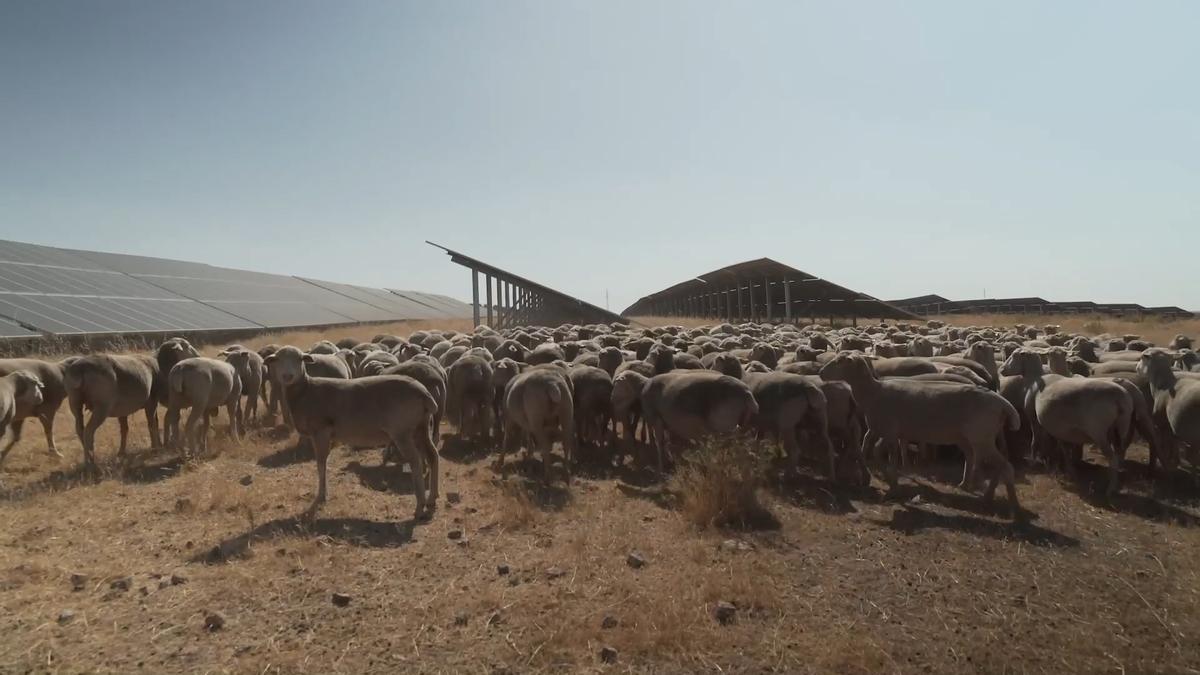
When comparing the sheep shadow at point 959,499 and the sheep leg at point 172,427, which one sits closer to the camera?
the sheep shadow at point 959,499

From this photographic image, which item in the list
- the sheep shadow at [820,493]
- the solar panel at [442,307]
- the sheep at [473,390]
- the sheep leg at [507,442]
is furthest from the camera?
the solar panel at [442,307]

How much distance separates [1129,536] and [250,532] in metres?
9.00

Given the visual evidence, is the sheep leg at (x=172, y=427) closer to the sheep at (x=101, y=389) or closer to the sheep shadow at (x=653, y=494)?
the sheep at (x=101, y=389)

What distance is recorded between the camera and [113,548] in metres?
6.34

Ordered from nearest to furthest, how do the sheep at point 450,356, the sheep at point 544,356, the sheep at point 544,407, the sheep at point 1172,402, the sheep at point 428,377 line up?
the sheep at point 1172,402 < the sheep at point 544,407 < the sheep at point 428,377 < the sheep at point 544,356 < the sheep at point 450,356

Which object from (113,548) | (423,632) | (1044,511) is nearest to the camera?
(423,632)

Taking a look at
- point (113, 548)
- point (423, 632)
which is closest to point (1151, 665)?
point (423, 632)

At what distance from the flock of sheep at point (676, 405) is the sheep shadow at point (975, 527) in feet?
1.83

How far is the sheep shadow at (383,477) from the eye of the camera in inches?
339

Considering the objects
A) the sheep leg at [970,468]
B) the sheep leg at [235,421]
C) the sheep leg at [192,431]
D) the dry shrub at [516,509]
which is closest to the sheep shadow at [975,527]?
the sheep leg at [970,468]

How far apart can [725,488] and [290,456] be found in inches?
281

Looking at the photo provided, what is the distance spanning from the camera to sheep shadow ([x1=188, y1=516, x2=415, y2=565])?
6148 mm

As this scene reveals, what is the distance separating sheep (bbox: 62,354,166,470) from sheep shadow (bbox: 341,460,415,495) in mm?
3459

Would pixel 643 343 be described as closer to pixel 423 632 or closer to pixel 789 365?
pixel 789 365
